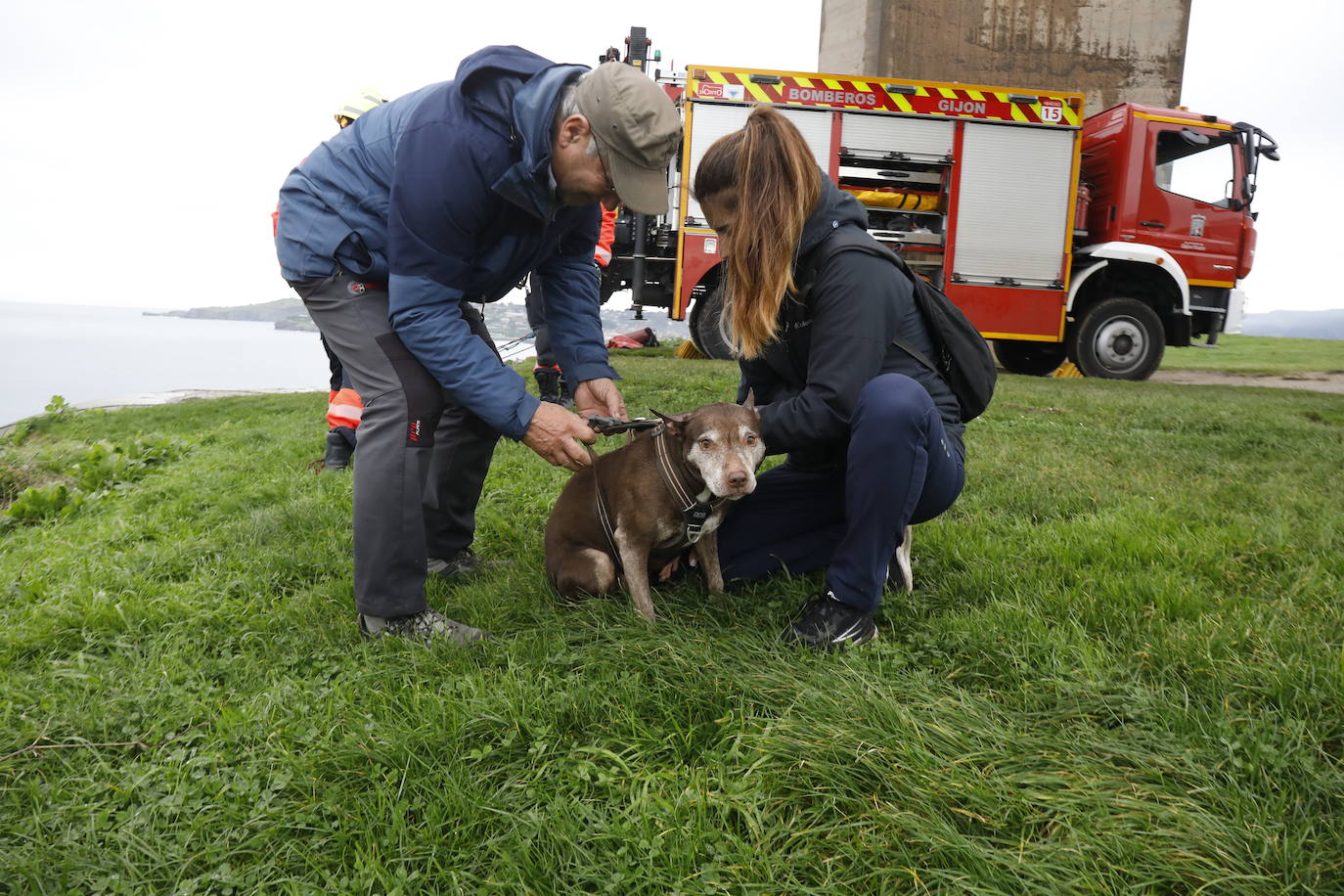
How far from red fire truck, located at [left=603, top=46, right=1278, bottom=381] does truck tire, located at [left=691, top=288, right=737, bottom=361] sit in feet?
0.09

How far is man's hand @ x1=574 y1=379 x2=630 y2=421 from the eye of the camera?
3.07 m

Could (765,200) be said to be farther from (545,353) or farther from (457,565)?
(545,353)

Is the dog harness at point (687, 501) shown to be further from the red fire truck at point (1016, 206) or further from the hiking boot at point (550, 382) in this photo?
the red fire truck at point (1016, 206)

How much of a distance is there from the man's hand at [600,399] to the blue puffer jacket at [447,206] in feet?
1.72

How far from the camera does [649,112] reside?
2.23m

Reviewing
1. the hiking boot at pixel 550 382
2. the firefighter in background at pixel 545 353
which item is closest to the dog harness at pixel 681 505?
the firefighter in background at pixel 545 353

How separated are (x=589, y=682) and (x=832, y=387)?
1084 mm

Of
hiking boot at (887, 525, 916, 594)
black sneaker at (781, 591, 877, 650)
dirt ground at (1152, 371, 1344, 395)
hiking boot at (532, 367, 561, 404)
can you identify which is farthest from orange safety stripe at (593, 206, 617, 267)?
Answer: dirt ground at (1152, 371, 1344, 395)

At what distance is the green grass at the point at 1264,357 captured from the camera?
1407 centimetres

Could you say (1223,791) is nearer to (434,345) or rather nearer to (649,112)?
(649,112)

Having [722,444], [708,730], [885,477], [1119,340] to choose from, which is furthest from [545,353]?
[1119,340]

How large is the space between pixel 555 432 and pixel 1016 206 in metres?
9.28

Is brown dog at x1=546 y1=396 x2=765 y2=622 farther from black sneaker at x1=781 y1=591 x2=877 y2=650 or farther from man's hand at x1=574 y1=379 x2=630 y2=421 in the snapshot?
black sneaker at x1=781 y1=591 x2=877 y2=650

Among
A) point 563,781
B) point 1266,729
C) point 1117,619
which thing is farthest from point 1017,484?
point 563,781
